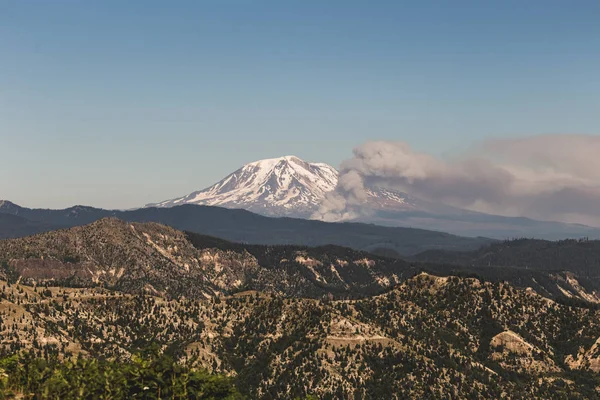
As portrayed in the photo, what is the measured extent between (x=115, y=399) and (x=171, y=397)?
639 inches

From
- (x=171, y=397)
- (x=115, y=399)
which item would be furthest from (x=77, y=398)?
(x=171, y=397)

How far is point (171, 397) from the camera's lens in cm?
19988

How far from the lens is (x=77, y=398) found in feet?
645

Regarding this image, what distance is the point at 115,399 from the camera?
199m

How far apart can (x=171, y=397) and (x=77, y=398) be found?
87.2 feet

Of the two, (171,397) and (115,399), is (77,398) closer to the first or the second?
(115,399)

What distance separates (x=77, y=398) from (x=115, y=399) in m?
10.6
